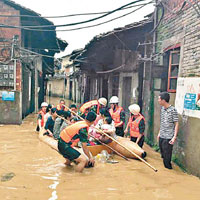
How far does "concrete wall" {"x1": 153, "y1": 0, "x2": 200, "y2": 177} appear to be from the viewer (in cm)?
433

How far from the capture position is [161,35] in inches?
266

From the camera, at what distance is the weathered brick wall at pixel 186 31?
4.68 metres

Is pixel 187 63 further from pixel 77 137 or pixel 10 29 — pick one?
pixel 10 29

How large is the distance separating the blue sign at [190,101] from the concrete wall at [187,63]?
0.25 m

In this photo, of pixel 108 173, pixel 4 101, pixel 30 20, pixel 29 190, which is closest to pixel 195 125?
pixel 108 173

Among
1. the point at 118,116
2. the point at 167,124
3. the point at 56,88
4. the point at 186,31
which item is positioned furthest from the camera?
the point at 56,88

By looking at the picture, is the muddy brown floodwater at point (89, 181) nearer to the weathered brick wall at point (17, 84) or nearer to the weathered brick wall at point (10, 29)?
the weathered brick wall at point (17, 84)

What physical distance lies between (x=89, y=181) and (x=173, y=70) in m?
3.90

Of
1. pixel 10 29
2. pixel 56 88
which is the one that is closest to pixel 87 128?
pixel 10 29

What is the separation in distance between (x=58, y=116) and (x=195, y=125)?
376cm

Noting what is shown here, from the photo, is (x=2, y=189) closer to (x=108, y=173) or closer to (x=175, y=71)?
(x=108, y=173)

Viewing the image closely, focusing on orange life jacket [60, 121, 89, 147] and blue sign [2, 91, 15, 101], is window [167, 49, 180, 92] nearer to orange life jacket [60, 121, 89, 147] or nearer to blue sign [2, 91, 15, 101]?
orange life jacket [60, 121, 89, 147]

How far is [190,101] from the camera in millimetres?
4492

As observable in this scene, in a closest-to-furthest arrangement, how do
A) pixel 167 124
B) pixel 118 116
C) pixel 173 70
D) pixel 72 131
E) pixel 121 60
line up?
pixel 72 131 < pixel 167 124 < pixel 173 70 < pixel 118 116 < pixel 121 60
